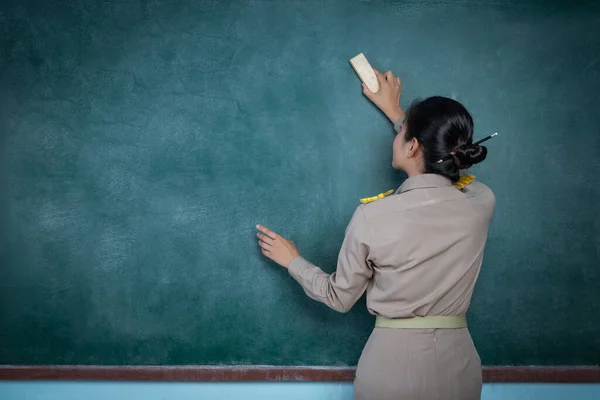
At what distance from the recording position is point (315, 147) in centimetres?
207

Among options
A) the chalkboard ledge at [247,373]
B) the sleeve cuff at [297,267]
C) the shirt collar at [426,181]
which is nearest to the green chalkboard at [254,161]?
the chalkboard ledge at [247,373]

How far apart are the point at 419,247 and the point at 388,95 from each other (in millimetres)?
739

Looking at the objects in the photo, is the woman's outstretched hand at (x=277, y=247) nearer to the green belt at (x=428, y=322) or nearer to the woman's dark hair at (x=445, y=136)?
the green belt at (x=428, y=322)

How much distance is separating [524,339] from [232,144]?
1.31 meters

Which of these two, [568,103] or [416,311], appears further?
[568,103]

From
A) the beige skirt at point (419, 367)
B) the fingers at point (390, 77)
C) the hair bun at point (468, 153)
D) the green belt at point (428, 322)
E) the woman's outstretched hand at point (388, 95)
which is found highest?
the fingers at point (390, 77)

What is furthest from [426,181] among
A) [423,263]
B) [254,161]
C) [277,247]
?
[254,161]

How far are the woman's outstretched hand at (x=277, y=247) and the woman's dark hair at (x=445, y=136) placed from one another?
0.57 m

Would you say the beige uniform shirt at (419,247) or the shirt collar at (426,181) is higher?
the shirt collar at (426,181)

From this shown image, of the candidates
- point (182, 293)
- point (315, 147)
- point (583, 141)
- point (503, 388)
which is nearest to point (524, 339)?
point (503, 388)

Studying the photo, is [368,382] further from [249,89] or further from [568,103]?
[568,103]

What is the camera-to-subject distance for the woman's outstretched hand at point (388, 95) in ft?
6.59

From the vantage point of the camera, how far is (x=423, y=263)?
147 centimetres

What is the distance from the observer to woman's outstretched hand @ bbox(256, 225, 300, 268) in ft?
6.10
